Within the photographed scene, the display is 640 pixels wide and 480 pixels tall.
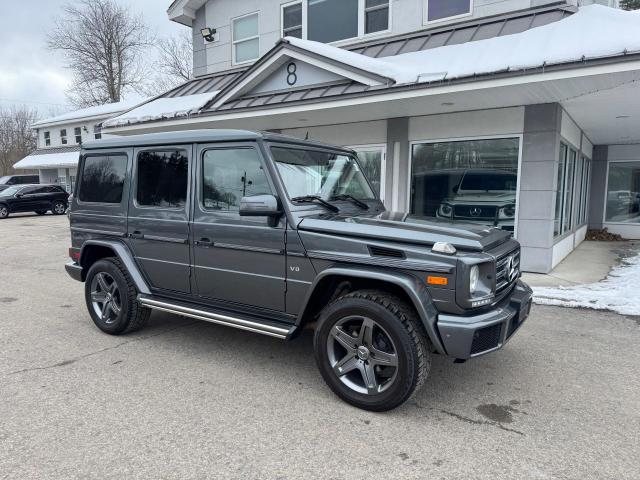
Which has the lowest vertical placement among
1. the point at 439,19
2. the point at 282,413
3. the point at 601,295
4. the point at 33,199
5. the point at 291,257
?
the point at 282,413

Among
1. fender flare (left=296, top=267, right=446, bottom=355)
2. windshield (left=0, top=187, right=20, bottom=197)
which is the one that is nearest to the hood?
fender flare (left=296, top=267, right=446, bottom=355)

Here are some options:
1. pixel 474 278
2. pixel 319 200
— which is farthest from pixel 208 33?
pixel 474 278

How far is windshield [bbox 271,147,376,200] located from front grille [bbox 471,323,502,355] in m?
1.77

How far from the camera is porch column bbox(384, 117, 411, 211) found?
9.42 metres

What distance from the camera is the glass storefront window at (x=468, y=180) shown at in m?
8.44

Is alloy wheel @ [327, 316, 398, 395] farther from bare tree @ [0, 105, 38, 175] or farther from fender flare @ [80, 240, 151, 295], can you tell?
bare tree @ [0, 105, 38, 175]

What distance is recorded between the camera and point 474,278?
3.12 metres

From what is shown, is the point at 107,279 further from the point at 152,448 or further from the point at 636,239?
the point at 636,239

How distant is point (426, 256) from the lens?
3145 millimetres

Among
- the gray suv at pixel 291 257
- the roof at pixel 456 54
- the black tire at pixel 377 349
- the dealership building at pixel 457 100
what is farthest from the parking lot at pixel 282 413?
the roof at pixel 456 54

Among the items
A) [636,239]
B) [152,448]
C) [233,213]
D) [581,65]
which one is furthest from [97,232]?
[636,239]

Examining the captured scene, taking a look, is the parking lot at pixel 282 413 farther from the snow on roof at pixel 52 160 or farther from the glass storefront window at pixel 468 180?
the snow on roof at pixel 52 160

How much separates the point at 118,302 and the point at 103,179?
1.36 meters

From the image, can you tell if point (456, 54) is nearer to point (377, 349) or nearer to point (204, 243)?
point (204, 243)
